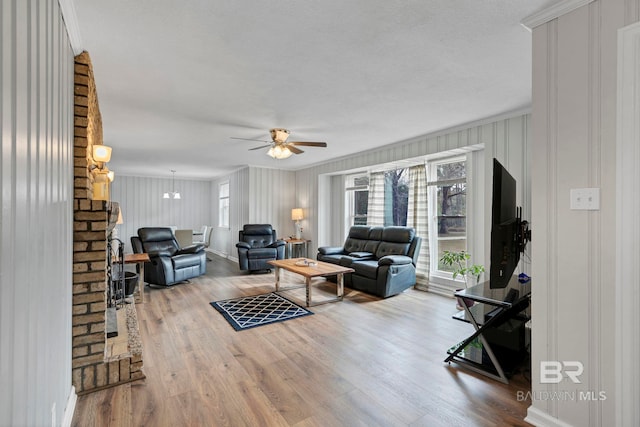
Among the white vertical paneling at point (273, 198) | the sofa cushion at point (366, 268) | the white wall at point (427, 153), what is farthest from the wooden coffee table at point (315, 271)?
the white vertical paneling at point (273, 198)

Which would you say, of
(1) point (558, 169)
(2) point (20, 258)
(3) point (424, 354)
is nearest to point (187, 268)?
(3) point (424, 354)

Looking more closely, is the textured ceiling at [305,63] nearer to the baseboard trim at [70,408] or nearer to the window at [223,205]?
the baseboard trim at [70,408]

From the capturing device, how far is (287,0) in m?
1.70

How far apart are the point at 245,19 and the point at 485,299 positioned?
8.33 feet

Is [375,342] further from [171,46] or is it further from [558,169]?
[171,46]

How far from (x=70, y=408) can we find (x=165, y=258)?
10.7 ft

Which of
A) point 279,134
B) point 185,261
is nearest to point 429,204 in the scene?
point 279,134

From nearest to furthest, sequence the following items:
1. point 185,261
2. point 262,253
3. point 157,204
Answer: point 185,261, point 262,253, point 157,204

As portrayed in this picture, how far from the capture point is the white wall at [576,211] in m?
1.55

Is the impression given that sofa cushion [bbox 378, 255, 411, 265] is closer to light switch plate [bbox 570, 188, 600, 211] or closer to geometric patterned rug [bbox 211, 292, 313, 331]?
geometric patterned rug [bbox 211, 292, 313, 331]

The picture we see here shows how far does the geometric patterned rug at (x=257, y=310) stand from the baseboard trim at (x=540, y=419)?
2.36 m

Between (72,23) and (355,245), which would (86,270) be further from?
(355,245)

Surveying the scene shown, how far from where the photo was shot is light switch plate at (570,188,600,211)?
1590mm

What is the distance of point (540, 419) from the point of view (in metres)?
1.78
